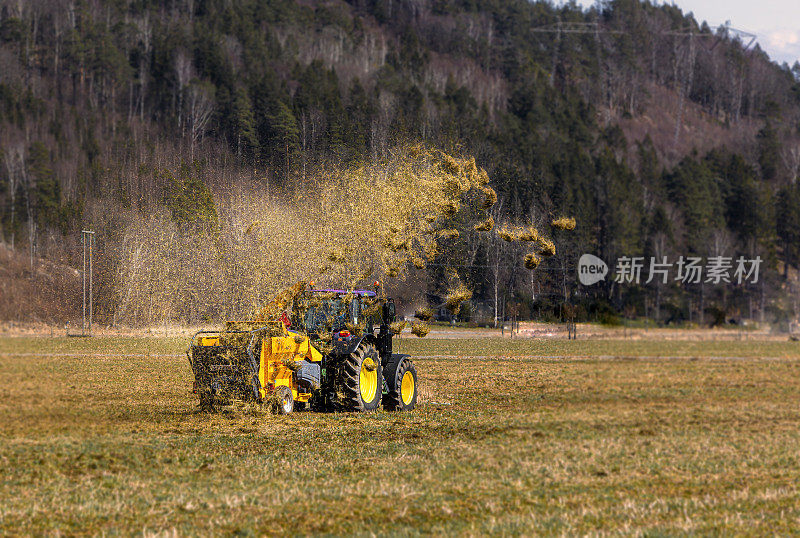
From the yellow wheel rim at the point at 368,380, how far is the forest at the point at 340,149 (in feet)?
36.9

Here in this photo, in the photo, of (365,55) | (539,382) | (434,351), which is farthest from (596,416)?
(365,55)

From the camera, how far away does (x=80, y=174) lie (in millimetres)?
38250

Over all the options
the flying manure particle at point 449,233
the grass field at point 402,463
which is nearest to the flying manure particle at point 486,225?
the flying manure particle at point 449,233

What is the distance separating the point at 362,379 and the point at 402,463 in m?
5.84

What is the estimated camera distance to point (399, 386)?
61.3ft

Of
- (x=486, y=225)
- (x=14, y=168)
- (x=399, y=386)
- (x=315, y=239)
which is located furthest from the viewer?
(x=14, y=168)

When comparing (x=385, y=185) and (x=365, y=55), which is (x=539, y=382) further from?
(x=365, y=55)

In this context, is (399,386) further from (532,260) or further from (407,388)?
(532,260)

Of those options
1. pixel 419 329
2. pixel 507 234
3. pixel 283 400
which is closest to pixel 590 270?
pixel 507 234

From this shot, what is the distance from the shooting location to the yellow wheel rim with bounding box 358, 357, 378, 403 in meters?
17.8

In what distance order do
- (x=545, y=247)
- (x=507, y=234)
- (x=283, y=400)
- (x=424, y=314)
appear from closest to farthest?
(x=283, y=400), (x=424, y=314), (x=545, y=247), (x=507, y=234)

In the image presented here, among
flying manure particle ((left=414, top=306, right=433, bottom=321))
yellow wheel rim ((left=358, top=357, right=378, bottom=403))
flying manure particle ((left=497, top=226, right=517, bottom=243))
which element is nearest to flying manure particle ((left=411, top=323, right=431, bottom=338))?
flying manure particle ((left=414, top=306, right=433, bottom=321))

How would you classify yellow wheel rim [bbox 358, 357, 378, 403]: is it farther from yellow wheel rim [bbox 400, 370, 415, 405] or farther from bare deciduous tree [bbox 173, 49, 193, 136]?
bare deciduous tree [bbox 173, 49, 193, 136]

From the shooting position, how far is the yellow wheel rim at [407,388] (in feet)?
62.8
